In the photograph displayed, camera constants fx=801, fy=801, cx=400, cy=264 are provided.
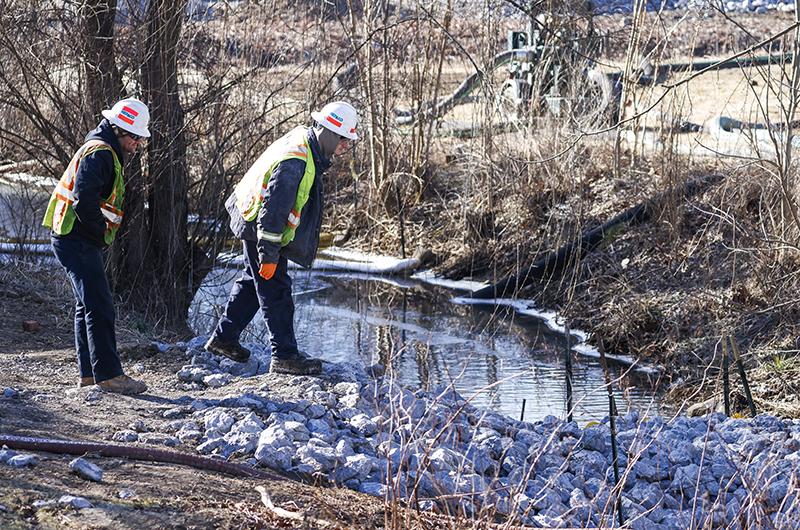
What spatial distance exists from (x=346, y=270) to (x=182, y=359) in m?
5.65

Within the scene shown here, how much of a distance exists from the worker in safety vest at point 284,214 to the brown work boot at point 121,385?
97 centimetres

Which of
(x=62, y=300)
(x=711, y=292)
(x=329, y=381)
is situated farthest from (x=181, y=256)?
(x=711, y=292)

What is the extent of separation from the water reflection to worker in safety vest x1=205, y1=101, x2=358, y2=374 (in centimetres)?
112

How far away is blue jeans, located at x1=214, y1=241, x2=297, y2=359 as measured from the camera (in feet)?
18.5

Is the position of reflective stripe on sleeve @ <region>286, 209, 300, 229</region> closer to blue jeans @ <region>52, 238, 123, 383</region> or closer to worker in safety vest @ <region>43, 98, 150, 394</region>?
worker in safety vest @ <region>43, 98, 150, 394</region>

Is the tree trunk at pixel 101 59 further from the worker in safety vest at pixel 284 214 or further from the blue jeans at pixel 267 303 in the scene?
the blue jeans at pixel 267 303

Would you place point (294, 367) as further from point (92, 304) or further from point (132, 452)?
point (132, 452)

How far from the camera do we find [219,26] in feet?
26.6

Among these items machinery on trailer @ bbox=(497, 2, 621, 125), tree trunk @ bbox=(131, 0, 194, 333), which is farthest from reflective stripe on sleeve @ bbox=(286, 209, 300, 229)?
machinery on trailer @ bbox=(497, 2, 621, 125)

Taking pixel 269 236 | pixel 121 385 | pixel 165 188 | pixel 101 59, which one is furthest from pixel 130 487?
pixel 101 59

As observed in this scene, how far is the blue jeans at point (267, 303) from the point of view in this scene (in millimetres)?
5625

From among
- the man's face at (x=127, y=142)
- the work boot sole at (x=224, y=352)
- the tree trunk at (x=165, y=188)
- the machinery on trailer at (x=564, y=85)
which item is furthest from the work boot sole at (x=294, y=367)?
the machinery on trailer at (x=564, y=85)

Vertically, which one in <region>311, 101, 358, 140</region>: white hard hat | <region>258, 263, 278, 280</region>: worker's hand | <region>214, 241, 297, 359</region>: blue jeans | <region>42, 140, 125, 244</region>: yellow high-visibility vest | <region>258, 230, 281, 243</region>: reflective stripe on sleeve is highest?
<region>311, 101, 358, 140</region>: white hard hat

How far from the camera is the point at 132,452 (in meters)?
4.05
